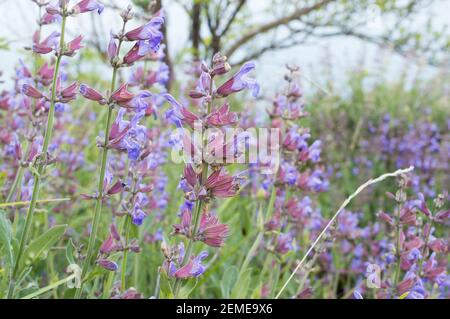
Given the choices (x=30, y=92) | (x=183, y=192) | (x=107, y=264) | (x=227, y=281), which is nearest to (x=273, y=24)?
(x=183, y=192)

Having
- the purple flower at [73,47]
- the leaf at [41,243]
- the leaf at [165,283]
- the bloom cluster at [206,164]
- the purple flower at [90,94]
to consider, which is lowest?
the leaf at [165,283]

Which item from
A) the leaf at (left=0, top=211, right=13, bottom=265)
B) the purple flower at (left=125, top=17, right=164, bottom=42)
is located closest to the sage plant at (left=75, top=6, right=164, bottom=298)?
the purple flower at (left=125, top=17, right=164, bottom=42)

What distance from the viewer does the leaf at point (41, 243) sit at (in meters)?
1.15

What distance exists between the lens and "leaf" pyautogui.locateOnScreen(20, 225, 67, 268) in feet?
3.78

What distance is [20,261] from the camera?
3.74 feet

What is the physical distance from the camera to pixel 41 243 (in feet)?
3.84

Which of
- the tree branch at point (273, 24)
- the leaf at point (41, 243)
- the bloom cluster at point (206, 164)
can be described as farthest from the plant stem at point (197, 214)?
the tree branch at point (273, 24)

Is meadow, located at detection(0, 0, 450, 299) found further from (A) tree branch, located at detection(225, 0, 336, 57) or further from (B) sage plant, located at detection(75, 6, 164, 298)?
(A) tree branch, located at detection(225, 0, 336, 57)

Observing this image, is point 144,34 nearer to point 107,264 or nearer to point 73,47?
point 73,47

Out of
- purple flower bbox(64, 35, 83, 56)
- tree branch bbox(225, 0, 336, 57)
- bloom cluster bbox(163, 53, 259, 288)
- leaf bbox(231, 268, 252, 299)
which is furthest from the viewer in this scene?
tree branch bbox(225, 0, 336, 57)

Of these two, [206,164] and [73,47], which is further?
[73,47]

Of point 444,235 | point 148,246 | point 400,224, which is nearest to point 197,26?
point 444,235

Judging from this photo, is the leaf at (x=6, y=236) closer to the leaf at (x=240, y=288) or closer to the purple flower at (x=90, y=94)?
the purple flower at (x=90, y=94)

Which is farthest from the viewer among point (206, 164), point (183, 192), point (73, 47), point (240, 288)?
point (183, 192)
